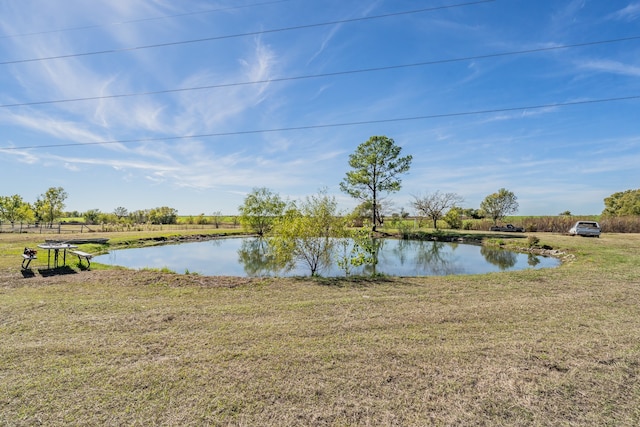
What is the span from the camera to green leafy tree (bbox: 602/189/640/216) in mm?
40906

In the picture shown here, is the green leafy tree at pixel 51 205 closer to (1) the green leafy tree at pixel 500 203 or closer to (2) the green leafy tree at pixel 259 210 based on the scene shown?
(2) the green leafy tree at pixel 259 210

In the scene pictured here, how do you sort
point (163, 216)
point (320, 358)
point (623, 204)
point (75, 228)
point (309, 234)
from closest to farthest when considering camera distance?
point (320, 358), point (309, 234), point (623, 204), point (75, 228), point (163, 216)

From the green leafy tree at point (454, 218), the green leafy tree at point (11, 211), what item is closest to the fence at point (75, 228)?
the green leafy tree at point (11, 211)

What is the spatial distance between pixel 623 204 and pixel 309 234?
57502mm

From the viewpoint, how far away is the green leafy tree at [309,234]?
10.7m

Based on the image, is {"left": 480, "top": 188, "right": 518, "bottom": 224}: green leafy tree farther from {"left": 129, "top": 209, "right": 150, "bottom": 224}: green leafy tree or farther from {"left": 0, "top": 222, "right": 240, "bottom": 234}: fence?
{"left": 129, "top": 209, "right": 150, "bottom": 224}: green leafy tree

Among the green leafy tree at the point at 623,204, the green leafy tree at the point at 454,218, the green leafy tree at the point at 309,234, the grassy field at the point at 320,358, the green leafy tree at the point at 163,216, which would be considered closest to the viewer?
→ the grassy field at the point at 320,358

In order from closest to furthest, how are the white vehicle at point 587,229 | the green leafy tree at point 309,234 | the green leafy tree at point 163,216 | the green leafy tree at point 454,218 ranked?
the green leafy tree at point 309,234 < the white vehicle at point 587,229 < the green leafy tree at point 454,218 < the green leafy tree at point 163,216

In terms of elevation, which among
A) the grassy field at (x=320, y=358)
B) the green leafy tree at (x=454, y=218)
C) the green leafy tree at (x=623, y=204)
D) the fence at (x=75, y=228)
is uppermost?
the green leafy tree at (x=623, y=204)

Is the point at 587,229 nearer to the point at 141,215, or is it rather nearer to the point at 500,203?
the point at 500,203

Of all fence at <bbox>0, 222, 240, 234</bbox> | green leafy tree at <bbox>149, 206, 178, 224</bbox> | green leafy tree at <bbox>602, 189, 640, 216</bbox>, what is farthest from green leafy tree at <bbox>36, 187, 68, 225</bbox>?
green leafy tree at <bbox>602, 189, 640, 216</bbox>

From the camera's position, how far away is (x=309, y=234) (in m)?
10.7

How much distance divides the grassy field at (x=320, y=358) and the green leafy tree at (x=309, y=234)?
367 cm

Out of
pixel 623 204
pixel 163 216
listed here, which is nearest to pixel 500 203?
pixel 623 204
